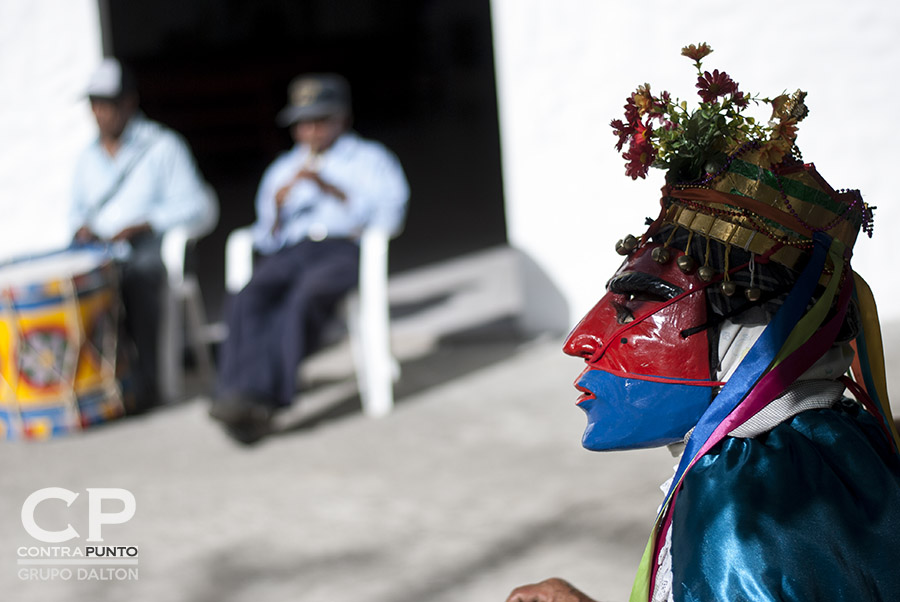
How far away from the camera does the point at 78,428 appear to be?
15.9 ft

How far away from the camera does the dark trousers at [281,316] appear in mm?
4500

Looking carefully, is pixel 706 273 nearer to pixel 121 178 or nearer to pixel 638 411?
pixel 638 411

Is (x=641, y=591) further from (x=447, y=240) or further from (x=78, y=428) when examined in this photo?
(x=447, y=240)

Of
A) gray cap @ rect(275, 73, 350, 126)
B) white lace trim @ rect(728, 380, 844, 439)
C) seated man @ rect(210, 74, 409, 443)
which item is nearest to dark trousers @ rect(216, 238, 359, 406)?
seated man @ rect(210, 74, 409, 443)

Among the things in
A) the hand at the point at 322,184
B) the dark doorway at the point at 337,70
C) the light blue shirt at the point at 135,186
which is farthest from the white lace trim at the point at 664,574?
the dark doorway at the point at 337,70

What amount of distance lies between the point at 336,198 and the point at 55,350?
150cm

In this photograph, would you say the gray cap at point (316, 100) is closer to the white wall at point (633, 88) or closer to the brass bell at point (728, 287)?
the white wall at point (633, 88)

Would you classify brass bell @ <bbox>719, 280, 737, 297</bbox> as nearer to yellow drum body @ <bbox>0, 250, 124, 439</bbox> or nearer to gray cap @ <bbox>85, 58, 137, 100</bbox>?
yellow drum body @ <bbox>0, 250, 124, 439</bbox>

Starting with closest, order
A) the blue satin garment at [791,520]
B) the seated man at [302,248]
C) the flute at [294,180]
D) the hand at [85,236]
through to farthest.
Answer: the blue satin garment at [791,520]
the seated man at [302,248]
the flute at [294,180]
the hand at [85,236]

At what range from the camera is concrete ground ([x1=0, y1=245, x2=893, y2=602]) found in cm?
311

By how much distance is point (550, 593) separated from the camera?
59.5 inches

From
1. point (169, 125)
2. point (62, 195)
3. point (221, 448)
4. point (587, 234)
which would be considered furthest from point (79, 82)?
point (169, 125)

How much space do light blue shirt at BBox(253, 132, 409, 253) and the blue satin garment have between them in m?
3.71

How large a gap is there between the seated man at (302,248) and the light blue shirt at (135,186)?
0.49 m
